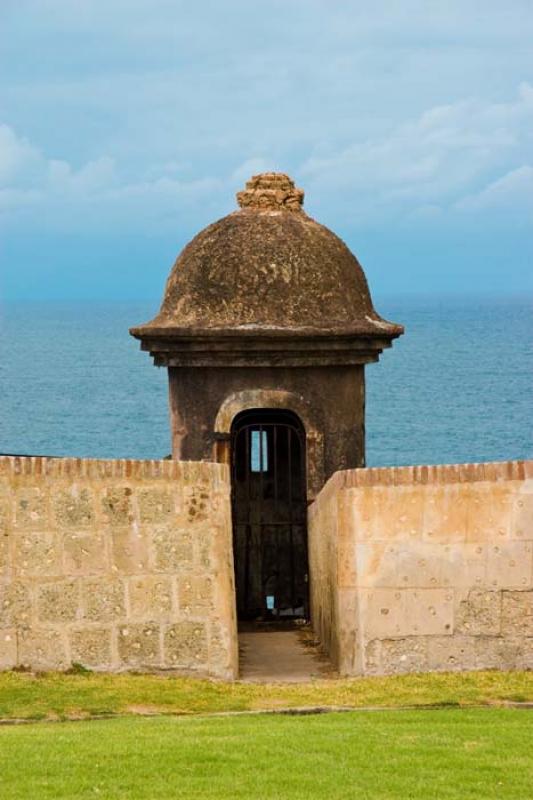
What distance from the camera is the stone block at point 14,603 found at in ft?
46.3

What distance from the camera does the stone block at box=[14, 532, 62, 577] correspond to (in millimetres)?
14094

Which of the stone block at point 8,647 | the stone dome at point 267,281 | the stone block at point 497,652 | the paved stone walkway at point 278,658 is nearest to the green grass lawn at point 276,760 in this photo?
the stone block at point 8,647

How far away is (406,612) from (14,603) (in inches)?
107

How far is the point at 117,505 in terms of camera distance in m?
14.2

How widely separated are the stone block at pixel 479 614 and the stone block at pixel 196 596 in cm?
172

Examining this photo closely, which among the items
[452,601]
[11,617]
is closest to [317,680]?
[452,601]

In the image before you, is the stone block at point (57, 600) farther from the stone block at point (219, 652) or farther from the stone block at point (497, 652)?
the stone block at point (497, 652)

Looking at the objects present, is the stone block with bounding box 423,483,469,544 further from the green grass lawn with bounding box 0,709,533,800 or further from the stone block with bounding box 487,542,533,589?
the green grass lawn with bounding box 0,709,533,800

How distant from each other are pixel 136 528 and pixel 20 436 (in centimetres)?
4790

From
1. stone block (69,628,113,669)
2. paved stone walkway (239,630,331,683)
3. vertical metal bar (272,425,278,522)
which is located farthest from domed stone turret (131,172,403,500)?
stone block (69,628,113,669)

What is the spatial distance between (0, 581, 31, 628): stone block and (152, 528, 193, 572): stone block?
0.92 meters

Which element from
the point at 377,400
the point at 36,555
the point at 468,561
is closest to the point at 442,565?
the point at 468,561

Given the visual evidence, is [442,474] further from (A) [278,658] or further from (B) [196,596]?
(A) [278,658]

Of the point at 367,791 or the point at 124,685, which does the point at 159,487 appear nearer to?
the point at 124,685
